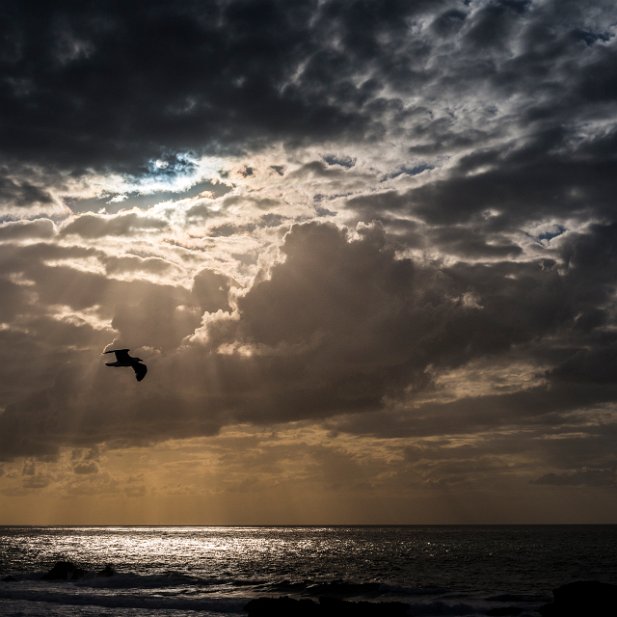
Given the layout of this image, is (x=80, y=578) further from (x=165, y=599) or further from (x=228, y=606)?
(x=228, y=606)

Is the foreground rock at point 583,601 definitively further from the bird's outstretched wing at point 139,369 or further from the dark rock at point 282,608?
the bird's outstretched wing at point 139,369

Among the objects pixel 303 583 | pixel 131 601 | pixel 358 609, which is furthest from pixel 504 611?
pixel 131 601

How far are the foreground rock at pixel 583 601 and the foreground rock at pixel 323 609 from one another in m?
8.52

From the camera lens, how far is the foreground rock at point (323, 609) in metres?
41.7

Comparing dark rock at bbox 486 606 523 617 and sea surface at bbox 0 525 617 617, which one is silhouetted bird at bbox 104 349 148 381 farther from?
dark rock at bbox 486 606 523 617

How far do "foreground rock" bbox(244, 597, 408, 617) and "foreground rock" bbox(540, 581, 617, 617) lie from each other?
336 inches

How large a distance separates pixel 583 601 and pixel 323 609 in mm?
14201

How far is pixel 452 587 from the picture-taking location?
5897 centimetres

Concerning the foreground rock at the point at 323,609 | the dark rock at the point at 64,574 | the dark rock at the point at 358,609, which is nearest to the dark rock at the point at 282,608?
the foreground rock at the point at 323,609

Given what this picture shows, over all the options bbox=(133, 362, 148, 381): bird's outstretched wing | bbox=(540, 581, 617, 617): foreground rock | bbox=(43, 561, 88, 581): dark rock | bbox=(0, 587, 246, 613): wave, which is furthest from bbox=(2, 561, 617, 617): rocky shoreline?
bbox=(43, 561, 88, 581): dark rock

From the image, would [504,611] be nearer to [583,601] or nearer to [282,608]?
[583,601]

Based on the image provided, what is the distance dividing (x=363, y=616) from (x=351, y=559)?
2150 inches

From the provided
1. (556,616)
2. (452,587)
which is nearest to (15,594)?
(452,587)

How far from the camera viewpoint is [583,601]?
4131 centimetres
